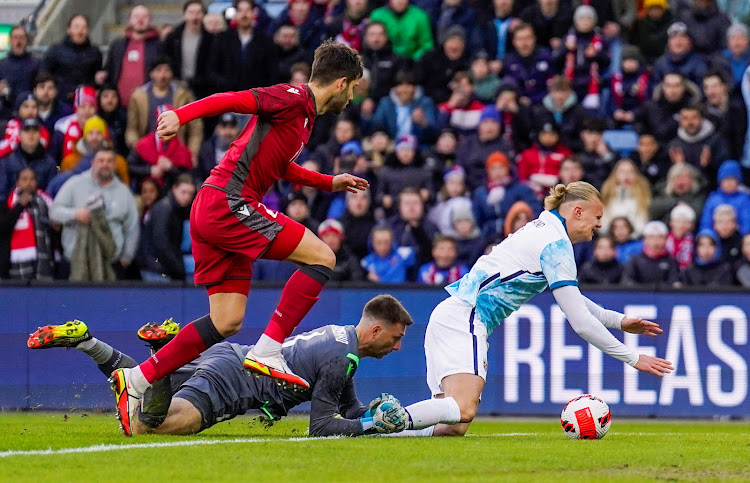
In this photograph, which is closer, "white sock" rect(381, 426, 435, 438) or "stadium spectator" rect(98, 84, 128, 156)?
"white sock" rect(381, 426, 435, 438)

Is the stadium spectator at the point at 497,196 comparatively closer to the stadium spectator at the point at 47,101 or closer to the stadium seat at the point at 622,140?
the stadium seat at the point at 622,140

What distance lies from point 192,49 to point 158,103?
1.29m

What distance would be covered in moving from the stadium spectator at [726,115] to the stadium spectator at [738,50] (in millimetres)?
727

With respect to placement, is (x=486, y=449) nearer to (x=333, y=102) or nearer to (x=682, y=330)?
(x=333, y=102)

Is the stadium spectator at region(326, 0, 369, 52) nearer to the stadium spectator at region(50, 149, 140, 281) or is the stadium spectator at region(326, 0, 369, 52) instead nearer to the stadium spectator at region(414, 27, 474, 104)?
the stadium spectator at region(414, 27, 474, 104)

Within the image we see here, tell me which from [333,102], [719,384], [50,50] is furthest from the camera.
Result: [50,50]

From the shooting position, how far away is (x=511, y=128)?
647 inches

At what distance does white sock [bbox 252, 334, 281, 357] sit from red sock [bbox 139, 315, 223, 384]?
31 cm

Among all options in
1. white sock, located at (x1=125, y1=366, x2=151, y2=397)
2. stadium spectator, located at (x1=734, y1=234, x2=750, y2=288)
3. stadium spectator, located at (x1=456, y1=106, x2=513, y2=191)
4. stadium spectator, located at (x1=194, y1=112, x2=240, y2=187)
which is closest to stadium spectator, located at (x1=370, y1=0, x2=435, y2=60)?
stadium spectator, located at (x1=456, y1=106, x2=513, y2=191)

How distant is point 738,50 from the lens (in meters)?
16.9

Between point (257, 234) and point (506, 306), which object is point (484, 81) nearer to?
point (506, 306)

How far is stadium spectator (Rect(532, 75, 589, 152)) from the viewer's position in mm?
16266

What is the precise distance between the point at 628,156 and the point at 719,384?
3925mm

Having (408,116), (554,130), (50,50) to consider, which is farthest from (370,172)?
(50,50)
